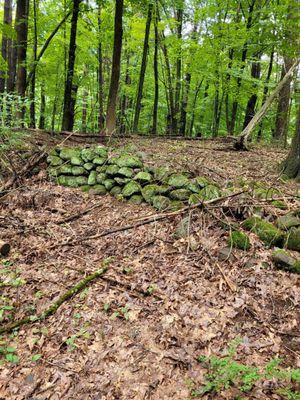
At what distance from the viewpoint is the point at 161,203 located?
5.34 m

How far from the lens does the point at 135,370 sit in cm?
280

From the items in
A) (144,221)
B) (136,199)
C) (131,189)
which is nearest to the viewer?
(144,221)

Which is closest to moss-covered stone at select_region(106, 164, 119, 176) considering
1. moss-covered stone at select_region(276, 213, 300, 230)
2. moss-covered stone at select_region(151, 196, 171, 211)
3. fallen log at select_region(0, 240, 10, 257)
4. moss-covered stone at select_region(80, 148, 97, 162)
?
Result: moss-covered stone at select_region(80, 148, 97, 162)

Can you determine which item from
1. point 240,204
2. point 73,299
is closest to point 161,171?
point 240,204

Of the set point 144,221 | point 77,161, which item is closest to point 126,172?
point 77,161

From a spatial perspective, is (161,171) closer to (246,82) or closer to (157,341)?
(157,341)

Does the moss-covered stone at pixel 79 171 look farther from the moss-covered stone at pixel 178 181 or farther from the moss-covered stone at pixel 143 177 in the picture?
the moss-covered stone at pixel 178 181

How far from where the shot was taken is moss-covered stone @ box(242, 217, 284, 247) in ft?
13.9

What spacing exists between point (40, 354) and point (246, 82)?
11.1 meters

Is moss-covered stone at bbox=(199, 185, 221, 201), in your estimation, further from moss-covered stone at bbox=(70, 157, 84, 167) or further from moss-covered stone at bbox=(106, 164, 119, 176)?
moss-covered stone at bbox=(70, 157, 84, 167)

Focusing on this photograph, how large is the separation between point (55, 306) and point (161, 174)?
10.8 feet

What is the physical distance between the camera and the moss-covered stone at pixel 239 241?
13.8ft

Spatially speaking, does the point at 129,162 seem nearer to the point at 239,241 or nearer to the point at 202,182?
the point at 202,182

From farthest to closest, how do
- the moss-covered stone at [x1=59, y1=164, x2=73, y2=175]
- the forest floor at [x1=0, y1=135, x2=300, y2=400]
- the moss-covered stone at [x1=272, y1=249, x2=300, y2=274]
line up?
the moss-covered stone at [x1=59, y1=164, x2=73, y2=175] → the moss-covered stone at [x1=272, y1=249, x2=300, y2=274] → the forest floor at [x1=0, y1=135, x2=300, y2=400]
